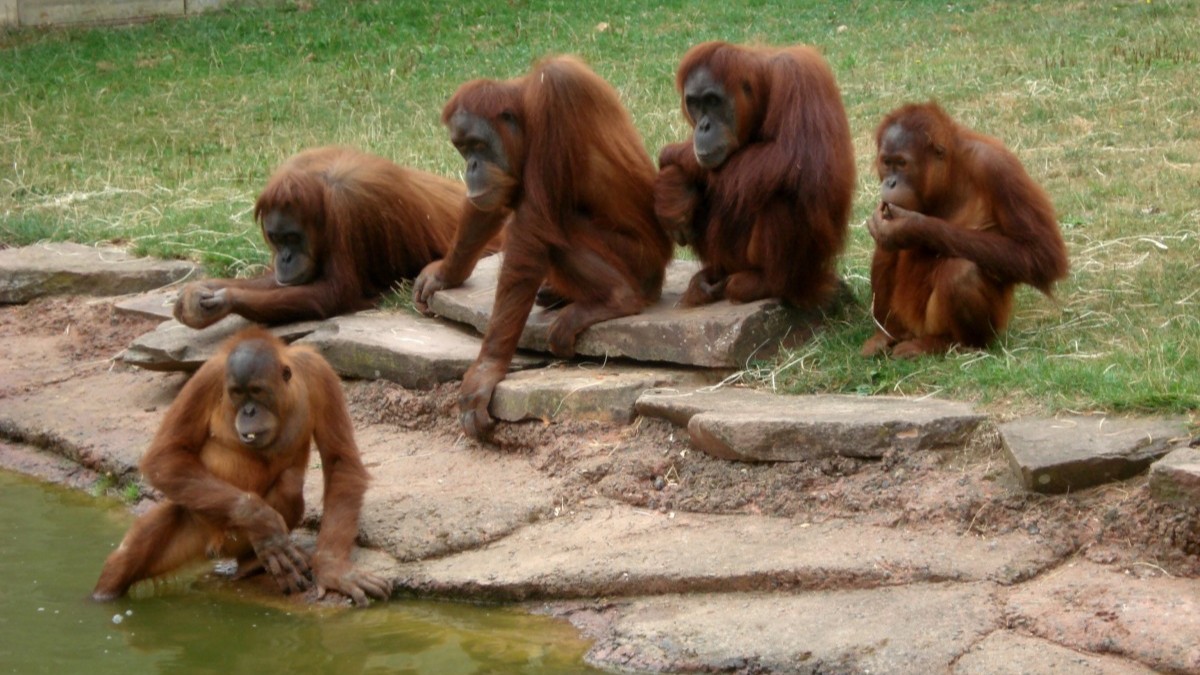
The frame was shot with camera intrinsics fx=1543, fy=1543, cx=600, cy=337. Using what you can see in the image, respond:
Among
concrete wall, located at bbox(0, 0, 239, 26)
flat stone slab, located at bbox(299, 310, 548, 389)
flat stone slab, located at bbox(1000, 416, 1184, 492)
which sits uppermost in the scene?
concrete wall, located at bbox(0, 0, 239, 26)

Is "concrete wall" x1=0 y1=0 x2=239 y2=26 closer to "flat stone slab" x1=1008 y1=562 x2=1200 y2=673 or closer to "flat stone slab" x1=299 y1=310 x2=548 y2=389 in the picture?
"flat stone slab" x1=299 y1=310 x2=548 y2=389

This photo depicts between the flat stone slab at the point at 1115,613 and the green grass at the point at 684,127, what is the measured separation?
0.77 m

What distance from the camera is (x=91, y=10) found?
52.4 ft

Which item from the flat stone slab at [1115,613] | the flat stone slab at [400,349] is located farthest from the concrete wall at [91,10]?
the flat stone slab at [1115,613]

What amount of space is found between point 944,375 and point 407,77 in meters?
8.88

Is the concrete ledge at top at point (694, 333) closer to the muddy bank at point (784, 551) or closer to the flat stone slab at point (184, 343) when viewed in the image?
the muddy bank at point (784, 551)

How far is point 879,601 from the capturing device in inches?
173

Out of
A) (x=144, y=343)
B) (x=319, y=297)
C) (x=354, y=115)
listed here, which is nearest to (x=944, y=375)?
(x=319, y=297)

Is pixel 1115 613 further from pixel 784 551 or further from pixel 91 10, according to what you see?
pixel 91 10

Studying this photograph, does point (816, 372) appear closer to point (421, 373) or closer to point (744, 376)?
point (744, 376)

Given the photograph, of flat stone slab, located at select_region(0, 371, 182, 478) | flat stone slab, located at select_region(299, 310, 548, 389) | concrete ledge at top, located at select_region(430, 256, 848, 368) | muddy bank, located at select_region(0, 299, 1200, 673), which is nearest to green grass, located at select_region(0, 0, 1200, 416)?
concrete ledge at top, located at select_region(430, 256, 848, 368)

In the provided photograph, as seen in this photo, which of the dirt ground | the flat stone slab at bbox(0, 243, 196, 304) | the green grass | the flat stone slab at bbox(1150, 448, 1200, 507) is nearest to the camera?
the flat stone slab at bbox(1150, 448, 1200, 507)

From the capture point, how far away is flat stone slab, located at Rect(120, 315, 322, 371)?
22.9 ft

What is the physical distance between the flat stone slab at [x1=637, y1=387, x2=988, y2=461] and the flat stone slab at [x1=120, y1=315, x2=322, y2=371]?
8.01ft
